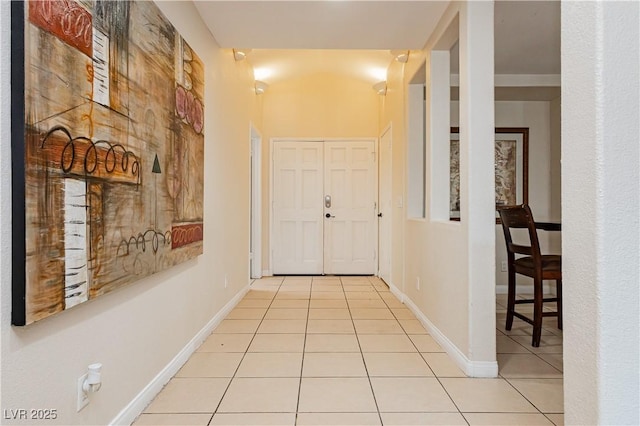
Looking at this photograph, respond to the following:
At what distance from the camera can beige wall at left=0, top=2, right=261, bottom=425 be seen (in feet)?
3.33

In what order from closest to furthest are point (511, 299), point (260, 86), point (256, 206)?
point (511, 299)
point (260, 86)
point (256, 206)

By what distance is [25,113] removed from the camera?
1020 millimetres

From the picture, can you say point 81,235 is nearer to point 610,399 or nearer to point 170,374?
point 170,374

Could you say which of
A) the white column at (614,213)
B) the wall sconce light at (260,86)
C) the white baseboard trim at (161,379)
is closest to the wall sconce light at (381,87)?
the wall sconce light at (260,86)

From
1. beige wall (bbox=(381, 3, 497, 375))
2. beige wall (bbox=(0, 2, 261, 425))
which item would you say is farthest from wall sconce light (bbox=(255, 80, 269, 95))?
beige wall (bbox=(381, 3, 497, 375))

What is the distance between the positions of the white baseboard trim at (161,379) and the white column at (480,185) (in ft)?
5.51

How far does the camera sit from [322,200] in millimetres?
5363

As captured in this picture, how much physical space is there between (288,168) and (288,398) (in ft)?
12.6

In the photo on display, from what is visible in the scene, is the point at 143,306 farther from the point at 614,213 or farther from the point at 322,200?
the point at 322,200

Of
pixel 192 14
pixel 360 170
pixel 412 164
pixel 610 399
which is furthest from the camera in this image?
pixel 360 170

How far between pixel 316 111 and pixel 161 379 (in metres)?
4.16

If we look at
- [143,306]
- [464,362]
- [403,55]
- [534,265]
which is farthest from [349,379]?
[403,55]

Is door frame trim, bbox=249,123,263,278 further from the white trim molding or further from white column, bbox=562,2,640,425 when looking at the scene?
white column, bbox=562,2,640,425

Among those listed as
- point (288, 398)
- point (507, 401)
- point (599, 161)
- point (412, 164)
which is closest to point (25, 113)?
point (599, 161)
